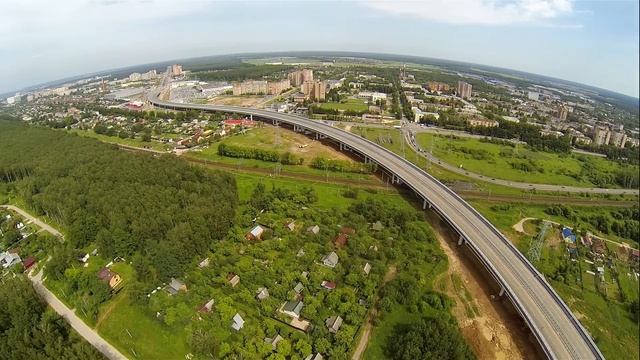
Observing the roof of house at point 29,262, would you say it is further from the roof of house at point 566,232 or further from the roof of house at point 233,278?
the roof of house at point 566,232

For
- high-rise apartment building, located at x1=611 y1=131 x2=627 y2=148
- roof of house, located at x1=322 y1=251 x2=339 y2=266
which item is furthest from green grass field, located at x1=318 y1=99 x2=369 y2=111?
roof of house, located at x1=322 y1=251 x2=339 y2=266

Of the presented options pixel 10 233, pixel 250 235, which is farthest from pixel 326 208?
pixel 10 233

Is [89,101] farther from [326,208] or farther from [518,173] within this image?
[518,173]

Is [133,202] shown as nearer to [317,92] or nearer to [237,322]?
[237,322]

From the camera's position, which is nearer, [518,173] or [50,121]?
[518,173]

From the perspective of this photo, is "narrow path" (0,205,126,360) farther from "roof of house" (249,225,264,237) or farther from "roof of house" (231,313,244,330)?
"roof of house" (249,225,264,237)

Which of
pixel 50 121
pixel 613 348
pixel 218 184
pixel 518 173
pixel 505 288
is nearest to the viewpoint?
pixel 613 348
